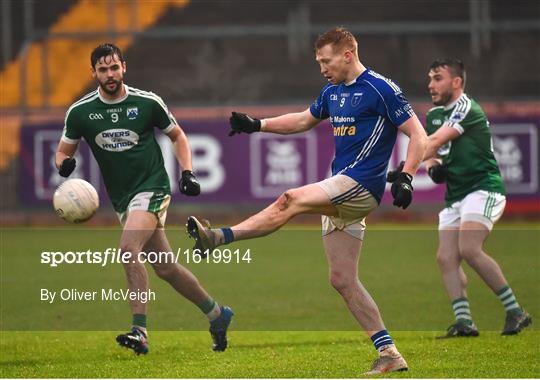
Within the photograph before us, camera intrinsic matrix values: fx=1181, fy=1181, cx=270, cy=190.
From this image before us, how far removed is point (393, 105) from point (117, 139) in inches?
98.1

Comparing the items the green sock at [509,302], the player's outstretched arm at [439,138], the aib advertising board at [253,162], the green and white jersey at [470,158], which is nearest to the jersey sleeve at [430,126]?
the green and white jersey at [470,158]

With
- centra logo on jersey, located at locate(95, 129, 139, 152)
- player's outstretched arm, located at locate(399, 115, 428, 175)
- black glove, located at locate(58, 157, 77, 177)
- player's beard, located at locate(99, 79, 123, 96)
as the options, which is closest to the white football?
black glove, located at locate(58, 157, 77, 177)

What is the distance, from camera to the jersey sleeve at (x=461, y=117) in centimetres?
1002

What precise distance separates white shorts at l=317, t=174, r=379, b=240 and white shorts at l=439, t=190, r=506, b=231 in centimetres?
249

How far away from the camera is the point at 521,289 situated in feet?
40.9

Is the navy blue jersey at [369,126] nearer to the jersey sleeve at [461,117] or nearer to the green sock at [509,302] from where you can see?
the jersey sleeve at [461,117]

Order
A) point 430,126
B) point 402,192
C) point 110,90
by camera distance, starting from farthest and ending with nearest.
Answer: point 430,126 < point 110,90 < point 402,192

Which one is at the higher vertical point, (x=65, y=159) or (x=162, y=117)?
(x=162, y=117)

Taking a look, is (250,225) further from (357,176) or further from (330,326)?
(330,326)

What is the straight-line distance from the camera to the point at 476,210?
10.0 meters

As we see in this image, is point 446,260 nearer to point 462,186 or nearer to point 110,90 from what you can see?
point 462,186

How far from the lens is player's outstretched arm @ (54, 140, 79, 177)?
9.05 m

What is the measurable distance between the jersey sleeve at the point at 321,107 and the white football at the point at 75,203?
188cm

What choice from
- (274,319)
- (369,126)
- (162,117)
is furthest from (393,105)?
(274,319)
